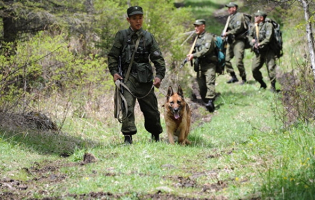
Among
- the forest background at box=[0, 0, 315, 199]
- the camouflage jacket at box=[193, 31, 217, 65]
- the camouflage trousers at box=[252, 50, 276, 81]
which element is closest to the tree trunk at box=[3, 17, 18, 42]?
the forest background at box=[0, 0, 315, 199]

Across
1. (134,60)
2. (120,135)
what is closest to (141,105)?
(134,60)

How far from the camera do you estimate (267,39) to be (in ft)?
44.9

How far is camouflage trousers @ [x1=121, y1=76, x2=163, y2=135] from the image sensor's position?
297 inches

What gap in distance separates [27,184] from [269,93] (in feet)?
33.9

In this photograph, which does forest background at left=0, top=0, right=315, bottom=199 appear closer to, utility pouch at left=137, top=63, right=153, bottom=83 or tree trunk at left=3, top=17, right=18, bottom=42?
tree trunk at left=3, top=17, right=18, bottom=42

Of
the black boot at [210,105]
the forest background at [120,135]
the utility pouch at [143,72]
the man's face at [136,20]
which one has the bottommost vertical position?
the black boot at [210,105]

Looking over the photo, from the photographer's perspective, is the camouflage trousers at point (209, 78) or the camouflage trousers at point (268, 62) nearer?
the camouflage trousers at point (209, 78)

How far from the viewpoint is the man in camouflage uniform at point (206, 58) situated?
12.6 meters

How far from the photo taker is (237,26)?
15.1 meters

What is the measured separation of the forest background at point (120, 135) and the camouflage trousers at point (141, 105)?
0.34 m

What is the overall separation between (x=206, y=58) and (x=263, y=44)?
2.22 metres

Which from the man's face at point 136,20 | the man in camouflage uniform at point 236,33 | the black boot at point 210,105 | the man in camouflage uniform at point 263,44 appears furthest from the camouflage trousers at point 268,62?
the man's face at point 136,20

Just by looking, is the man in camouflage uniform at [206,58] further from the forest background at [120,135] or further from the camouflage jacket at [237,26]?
the camouflage jacket at [237,26]

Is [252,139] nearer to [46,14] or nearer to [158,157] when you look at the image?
[158,157]
